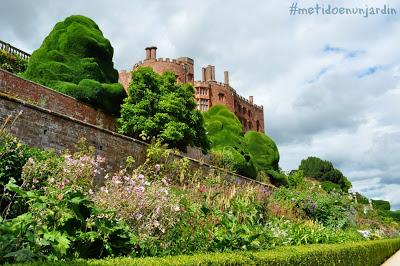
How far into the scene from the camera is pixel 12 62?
18.8 meters

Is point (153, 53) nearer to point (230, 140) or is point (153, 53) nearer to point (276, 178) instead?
point (276, 178)

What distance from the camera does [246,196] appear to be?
9.81 metres

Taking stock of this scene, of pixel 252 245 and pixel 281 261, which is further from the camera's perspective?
pixel 252 245

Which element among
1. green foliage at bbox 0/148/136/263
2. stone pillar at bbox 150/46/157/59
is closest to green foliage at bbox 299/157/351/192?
stone pillar at bbox 150/46/157/59

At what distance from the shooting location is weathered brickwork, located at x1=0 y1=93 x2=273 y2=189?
26.6ft

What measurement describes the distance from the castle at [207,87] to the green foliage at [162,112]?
2209cm

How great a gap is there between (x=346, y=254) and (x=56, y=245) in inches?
233

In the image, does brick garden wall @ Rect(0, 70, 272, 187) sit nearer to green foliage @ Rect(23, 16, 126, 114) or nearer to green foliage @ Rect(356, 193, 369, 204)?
green foliage @ Rect(23, 16, 126, 114)

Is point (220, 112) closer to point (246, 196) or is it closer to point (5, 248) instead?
point (246, 196)

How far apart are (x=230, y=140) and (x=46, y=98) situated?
15.3 meters

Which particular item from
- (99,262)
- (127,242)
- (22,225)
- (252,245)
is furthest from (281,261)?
(22,225)

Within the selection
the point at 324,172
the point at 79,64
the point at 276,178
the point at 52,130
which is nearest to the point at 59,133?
the point at 52,130

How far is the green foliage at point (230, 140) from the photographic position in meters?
24.2

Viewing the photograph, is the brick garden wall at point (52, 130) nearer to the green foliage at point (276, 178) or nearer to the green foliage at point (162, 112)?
the green foliage at point (162, 112)
